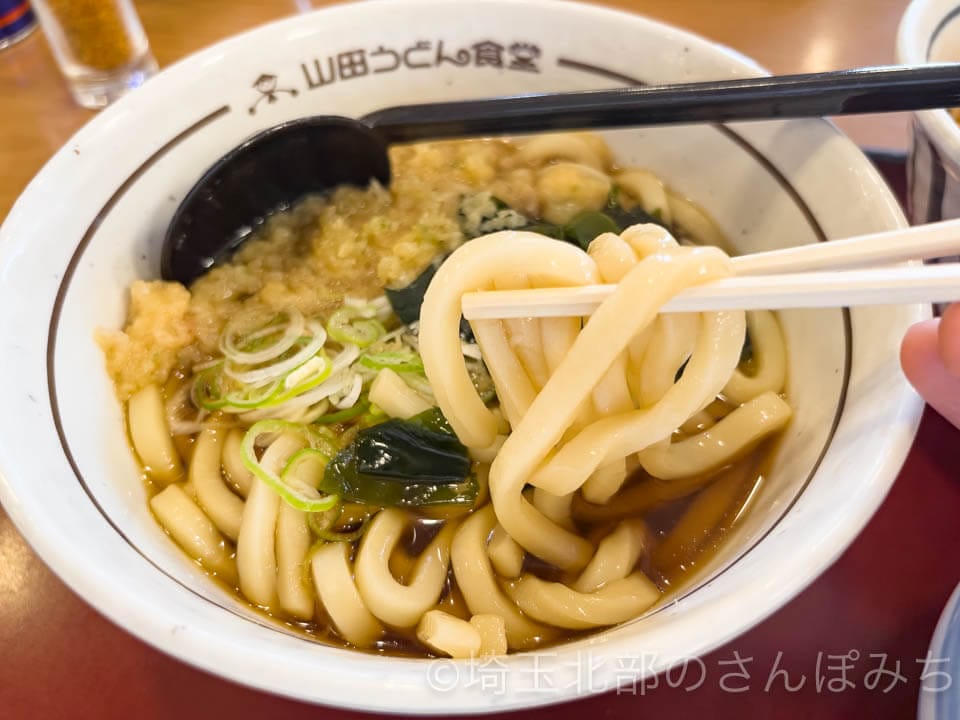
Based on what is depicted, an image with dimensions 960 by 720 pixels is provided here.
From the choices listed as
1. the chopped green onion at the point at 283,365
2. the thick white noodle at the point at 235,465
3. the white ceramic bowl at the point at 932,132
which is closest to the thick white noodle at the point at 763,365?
the white ceramic bowl at the point at 932,132

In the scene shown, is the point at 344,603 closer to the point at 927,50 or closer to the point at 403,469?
the point at 403,469

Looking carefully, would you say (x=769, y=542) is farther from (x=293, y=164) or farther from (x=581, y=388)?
(x=293, y=164)

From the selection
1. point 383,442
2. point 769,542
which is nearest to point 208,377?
point 383,442

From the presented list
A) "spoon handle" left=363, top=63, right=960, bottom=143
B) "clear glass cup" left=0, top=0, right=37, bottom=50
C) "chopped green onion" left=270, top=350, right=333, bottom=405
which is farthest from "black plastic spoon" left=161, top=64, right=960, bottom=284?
"clear glass cup" left=0, top=0, right=37, bottom=50

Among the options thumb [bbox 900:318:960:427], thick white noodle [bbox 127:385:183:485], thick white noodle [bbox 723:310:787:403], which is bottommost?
thick white noodle [bbox 723:310:787:403]

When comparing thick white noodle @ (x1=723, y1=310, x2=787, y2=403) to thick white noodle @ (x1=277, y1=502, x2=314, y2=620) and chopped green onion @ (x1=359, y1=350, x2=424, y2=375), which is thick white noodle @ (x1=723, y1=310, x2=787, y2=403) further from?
Answer: thick white noodle @ (x1=277, y1=502, x2=314, y2=620)

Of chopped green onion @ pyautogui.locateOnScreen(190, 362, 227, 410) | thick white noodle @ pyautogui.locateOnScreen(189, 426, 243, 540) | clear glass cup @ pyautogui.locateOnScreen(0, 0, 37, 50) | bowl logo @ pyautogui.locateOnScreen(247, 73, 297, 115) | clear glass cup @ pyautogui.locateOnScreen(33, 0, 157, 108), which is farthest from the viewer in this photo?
clear glass cup @ pyautogui.locateOnScreen(0, 0, 37, 50)

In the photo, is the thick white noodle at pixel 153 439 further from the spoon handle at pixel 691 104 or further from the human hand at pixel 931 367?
the human hand at pixel 931 367
